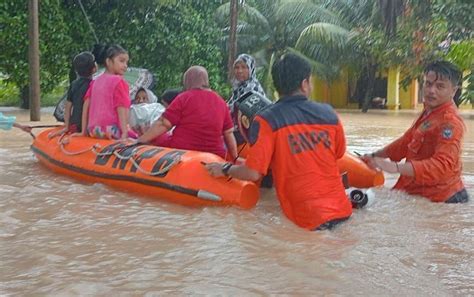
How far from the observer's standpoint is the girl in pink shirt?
5.89 metres

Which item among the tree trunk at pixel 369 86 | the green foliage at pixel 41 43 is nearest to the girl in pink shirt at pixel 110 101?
the green foliage at pixel 41 43

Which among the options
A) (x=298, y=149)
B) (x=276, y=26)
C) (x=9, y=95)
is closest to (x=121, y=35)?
(x=276, y=26)

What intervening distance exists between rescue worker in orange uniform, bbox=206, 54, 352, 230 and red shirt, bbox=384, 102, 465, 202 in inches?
36.8

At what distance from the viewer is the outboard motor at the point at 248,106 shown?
17.6 ft

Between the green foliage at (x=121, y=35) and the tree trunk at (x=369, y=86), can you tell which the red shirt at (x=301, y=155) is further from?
the tree trunk at (x=369, y=86)

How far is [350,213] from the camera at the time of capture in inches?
154

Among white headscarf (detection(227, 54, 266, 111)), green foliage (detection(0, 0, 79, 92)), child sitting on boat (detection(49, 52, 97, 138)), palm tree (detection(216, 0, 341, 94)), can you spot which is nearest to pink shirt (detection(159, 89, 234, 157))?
white headscarf (detection(227, 54, 266, 111))

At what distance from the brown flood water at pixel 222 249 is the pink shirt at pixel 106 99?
3.62 ft

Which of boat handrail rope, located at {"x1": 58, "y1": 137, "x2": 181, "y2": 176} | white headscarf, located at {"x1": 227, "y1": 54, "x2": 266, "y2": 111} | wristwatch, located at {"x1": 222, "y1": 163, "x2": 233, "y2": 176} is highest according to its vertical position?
white headscarf, located at {"x1": 227, "y1": 54, "x2": 266, "y2": 111}

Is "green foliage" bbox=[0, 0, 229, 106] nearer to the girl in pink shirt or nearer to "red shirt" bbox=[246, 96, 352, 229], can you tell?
the girl in pink shirt

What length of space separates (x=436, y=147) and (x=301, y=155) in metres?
1.35

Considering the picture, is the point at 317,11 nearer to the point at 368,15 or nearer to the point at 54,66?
the point at 368,15

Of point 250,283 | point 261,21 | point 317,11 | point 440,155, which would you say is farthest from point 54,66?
point 250,283

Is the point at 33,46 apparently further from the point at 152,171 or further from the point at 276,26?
the point at 276,26
